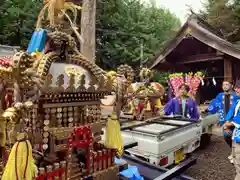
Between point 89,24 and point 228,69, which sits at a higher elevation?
point 89,24

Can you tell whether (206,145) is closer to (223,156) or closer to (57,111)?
(223,156)

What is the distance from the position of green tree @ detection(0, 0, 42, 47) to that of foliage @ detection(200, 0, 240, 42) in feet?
34.7

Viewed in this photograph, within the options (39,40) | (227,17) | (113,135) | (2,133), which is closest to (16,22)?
(227,17)

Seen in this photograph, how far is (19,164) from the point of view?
4.89 ft

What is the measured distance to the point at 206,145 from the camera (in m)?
6.84

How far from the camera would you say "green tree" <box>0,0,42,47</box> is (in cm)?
1316

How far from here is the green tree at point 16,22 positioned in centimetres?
1316

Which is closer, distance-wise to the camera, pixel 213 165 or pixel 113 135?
pixel 113 135

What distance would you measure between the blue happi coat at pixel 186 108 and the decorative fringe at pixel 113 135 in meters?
4.56

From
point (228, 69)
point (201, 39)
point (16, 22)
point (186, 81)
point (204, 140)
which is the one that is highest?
point (16, 22)

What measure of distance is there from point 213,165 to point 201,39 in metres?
4.56

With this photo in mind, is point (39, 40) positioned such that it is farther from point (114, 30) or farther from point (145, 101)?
point (114, 30)

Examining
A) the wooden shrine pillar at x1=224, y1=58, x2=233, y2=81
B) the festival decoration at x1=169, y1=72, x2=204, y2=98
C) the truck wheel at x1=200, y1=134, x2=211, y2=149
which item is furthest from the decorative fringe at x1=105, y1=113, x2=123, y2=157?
the wooden shrine pillar at x1=224, y1=58, x2=233, y2=81

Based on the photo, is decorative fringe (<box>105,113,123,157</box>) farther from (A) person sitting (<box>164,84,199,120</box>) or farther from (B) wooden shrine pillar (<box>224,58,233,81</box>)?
(B) wooden shrine pillar (<box>224,58,233,81</box>)
